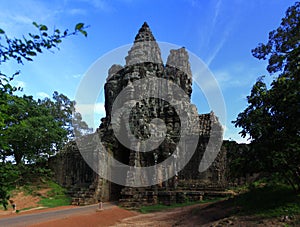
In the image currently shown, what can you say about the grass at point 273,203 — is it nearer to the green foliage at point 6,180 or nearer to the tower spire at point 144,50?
the green foliage at point 6,180

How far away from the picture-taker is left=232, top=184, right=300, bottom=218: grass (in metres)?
8.22

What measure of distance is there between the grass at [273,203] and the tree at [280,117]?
0.74m

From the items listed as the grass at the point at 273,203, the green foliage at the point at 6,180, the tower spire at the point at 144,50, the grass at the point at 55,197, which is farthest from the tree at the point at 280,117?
the tower spire at the point at 144,50

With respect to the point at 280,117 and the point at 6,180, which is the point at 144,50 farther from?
the point at 6,180

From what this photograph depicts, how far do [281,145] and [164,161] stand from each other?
1182 cm

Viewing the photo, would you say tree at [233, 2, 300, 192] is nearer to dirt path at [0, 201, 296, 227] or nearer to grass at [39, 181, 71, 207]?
dirt path at [0, 201, 296, 227]

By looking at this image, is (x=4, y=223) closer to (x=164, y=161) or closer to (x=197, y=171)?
(x=164, y=161)

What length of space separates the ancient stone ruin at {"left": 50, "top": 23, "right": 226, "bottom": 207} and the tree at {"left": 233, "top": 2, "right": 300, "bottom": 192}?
347 inches

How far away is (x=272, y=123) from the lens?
980 cm

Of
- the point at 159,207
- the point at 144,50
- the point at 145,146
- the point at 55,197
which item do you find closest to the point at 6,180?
the point at 159,207

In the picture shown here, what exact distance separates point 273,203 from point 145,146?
12.0m

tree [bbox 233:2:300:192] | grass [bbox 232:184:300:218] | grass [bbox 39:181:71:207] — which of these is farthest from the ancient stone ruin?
tree [bbox 233:2:300:192]

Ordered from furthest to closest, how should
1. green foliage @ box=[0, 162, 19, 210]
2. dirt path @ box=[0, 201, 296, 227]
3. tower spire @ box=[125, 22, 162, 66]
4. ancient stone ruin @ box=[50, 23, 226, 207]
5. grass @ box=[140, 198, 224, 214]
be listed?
1. tower spire @ box=[125, 22, 162, 66]
2. ancient stone ruin @ box=[50, 23, 226, 207]
3. grass @ box=[140, 198, 224, 214]
4. dirt path @ box=[0, 201, 296, 227]
5. green foliage @ box=[0, 162, 19, 210]

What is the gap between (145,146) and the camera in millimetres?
20297
